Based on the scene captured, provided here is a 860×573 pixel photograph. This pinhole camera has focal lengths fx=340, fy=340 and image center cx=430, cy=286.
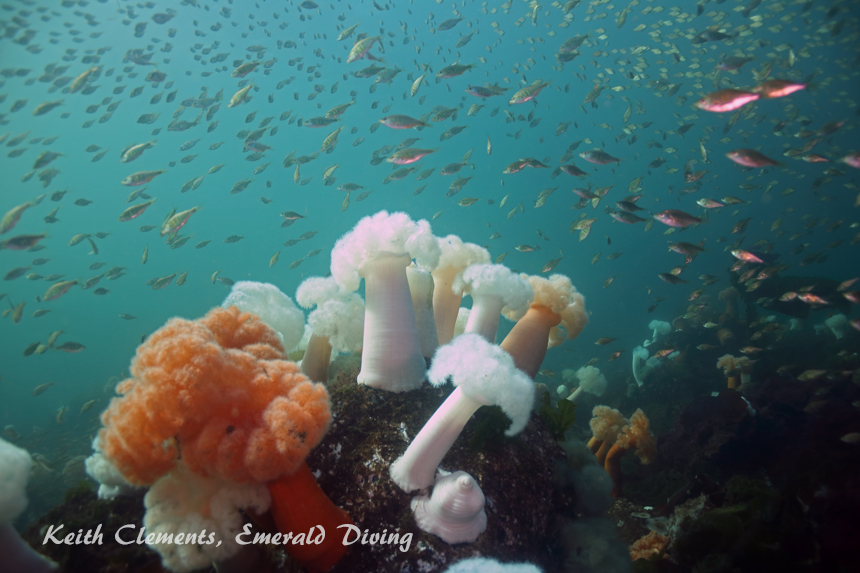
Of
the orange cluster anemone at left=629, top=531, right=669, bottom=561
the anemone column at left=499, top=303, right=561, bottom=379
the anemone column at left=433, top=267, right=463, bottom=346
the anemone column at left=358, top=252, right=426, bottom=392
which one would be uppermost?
the anemone column at left=358, top=252, right=426, bottom=392

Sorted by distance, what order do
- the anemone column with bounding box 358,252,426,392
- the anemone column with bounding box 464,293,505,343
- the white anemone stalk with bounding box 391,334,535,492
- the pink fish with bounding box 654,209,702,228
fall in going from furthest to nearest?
the pink fish with bounding box 654,209,702,228 → the anemone column with bounding box 464,293,505,343 → the anemone column with bounding box 358,252,426,392 → the white anemone stalk with bounding box 391,334,535,492

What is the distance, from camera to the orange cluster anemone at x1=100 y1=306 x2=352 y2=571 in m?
1.65

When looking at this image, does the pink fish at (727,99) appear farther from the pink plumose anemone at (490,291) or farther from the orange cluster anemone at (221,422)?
the orange cluster anemone at (221,422)

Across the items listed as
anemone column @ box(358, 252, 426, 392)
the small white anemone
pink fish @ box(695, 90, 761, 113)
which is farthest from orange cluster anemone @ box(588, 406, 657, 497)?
pink fish @ box(695, 90, 761, 113)

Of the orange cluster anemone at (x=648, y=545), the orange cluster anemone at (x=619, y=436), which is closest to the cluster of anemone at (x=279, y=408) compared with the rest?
the orange cluster anemone at (x=648, y=545)

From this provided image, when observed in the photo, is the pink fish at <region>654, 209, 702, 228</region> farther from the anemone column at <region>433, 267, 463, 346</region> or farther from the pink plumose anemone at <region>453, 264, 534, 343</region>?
the anemone column at <region>433, 267, 463, 346</region>

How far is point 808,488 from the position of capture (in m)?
2.62

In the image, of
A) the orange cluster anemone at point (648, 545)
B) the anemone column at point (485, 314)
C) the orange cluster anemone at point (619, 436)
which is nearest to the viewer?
the orange cluster anemone at point (648, 545)

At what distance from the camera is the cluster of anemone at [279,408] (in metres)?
1.72

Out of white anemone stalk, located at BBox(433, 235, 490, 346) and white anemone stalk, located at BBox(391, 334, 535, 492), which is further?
white anemone stalk, located at BBox(433, 235, 490, 346)

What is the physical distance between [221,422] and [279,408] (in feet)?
0.94

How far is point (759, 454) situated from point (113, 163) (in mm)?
129223

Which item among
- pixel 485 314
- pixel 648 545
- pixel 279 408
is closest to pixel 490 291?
pixel 485 314

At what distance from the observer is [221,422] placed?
5.92ft
